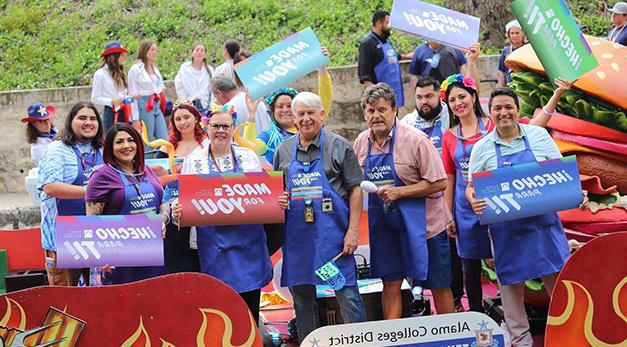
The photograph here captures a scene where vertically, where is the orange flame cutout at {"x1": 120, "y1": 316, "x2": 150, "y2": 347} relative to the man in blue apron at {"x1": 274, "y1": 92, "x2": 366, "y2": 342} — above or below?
below

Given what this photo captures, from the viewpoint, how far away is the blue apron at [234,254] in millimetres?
7062

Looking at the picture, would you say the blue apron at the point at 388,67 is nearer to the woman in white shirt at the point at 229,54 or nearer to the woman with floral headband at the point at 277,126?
the woman in white shirt at the point at 229,54

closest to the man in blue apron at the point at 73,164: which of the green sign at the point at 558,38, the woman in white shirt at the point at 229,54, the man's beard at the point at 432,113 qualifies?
the man's beard at the point at 432,113

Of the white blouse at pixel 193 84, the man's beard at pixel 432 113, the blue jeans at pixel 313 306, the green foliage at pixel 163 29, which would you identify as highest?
the green foliage at pixel 163 29

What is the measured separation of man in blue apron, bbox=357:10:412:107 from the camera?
1222cm

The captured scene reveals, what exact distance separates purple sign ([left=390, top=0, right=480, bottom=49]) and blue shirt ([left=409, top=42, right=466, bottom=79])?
1.73m

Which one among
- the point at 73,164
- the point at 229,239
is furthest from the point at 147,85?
the point at 229,239

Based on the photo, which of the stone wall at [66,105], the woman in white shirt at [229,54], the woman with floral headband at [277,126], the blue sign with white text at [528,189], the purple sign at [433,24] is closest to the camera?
the blue sign with white text at [528,189]

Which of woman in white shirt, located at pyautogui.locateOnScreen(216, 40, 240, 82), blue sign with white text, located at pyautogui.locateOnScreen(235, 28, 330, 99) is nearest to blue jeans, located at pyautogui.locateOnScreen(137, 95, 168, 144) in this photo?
woman in white shirt, located at pyautogui.locateOnScreen(216, 40, 240, 82)

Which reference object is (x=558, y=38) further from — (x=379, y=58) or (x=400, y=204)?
(x=379, y=58)

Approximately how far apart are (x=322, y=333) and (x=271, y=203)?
4.22 ft

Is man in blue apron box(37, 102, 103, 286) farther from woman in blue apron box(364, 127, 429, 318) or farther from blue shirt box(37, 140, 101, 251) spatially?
woman in blue apron box(364, 127, 429, 318)

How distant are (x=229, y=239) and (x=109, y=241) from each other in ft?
2.80

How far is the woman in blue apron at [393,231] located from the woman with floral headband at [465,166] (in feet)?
1.51
